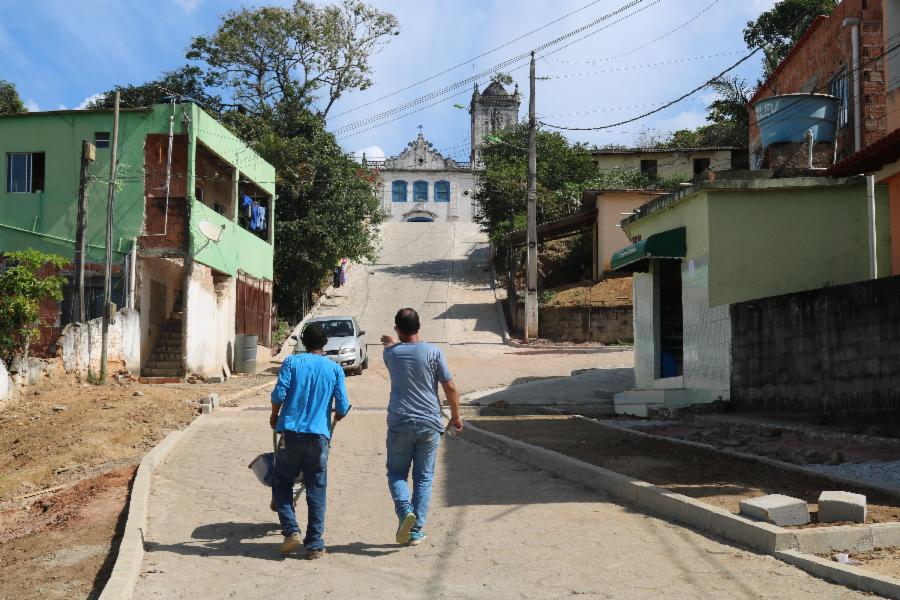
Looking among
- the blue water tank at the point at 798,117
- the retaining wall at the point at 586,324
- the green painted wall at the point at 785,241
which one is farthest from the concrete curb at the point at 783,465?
the retaining wall at the point at 586,324

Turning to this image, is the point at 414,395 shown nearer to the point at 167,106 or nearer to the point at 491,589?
the point at 491,589

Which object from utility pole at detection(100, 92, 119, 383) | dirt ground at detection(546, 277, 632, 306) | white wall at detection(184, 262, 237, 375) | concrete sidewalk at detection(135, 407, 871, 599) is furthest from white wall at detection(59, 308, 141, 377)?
dirt ground at detection(546, 277, 632, 306)

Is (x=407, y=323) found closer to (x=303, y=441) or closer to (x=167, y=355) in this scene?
(x=303, y=441)

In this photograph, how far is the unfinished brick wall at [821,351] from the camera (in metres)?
11.6

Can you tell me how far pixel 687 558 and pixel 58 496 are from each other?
7.93 meters

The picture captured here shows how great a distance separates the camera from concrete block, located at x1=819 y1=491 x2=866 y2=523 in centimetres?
679

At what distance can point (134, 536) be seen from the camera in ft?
23.8

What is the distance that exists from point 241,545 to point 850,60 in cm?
2081

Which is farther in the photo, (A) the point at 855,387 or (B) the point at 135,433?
A: (B) the point at 135,433

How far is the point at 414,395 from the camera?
7.26m

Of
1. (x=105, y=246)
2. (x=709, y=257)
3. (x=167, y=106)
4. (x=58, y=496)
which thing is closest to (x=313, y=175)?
(x=167, y=106)

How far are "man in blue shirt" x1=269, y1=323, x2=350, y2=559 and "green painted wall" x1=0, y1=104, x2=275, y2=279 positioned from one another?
58.7 feet

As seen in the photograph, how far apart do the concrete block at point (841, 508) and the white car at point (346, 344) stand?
740 inches

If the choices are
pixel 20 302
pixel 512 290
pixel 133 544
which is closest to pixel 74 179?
pixel 20 302
